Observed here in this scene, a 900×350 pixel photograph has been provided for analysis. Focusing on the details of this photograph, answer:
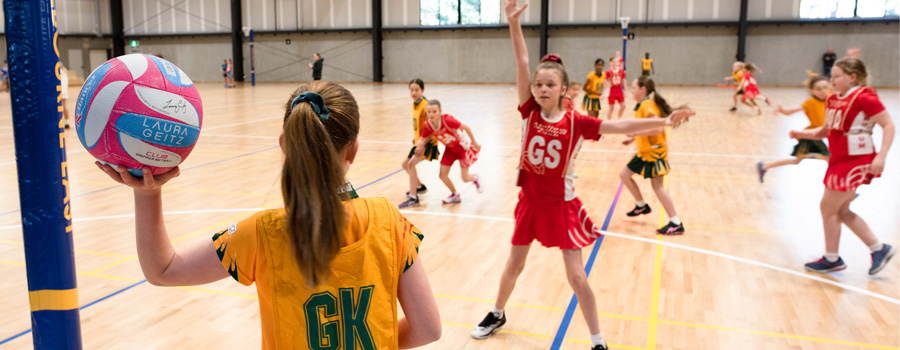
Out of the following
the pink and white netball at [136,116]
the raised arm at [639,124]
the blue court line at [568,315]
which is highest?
the pink and white netball at [136,116]

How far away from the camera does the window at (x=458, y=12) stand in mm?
31000

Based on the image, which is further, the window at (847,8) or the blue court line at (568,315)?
the window at (847,8)

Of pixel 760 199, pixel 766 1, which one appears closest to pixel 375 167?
pixel 760 199

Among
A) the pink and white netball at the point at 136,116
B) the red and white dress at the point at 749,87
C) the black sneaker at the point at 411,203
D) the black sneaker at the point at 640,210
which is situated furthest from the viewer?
the red and white dress at the point at 749,87

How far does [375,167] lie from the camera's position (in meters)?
9.99

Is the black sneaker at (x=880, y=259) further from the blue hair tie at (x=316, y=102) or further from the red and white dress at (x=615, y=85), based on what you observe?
the red and white dress at (x=615, y=85)

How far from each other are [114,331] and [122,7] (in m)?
37.2

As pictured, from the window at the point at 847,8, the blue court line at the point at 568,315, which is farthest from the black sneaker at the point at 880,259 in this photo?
the window at the point at 847,8

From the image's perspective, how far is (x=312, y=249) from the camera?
4.58 ft

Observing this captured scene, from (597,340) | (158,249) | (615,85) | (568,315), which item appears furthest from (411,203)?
(615,85)

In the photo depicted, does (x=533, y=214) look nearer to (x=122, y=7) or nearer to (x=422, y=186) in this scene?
(x=422, y=186)

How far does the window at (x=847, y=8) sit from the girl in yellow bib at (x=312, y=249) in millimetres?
29830

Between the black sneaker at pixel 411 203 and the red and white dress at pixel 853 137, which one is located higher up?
the red and white dress at pixel 853 137
